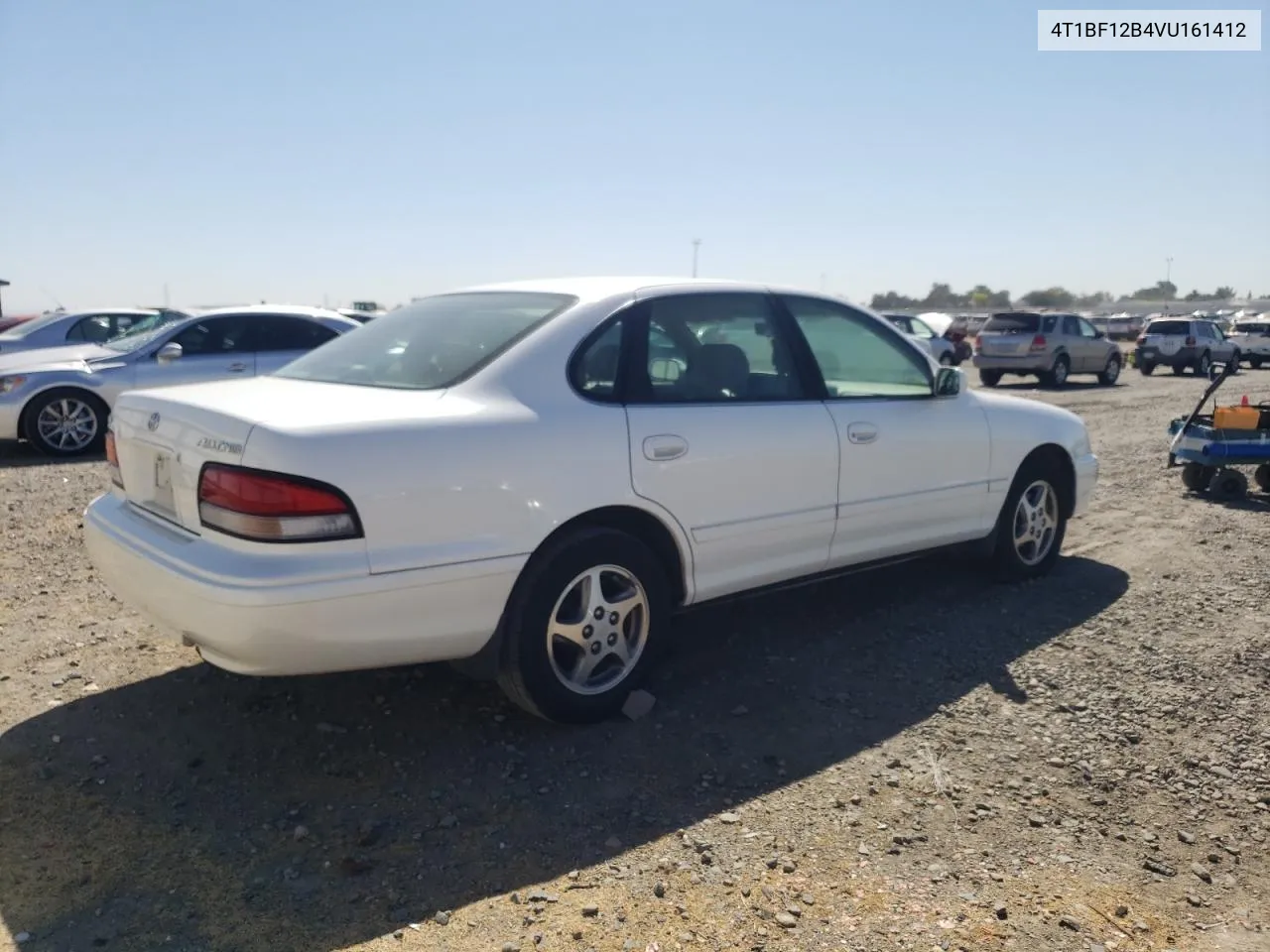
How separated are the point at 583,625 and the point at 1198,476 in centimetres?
649

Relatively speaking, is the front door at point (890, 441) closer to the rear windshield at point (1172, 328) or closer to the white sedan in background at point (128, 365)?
the white sedan in background at point (128, 365)

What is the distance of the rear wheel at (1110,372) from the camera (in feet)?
73.5

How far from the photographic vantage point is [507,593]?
136 inches

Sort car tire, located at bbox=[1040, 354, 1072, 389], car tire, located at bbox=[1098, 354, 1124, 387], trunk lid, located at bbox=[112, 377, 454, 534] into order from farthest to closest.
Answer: car tire, located at bbox=[1098, 354, 1124, 387], car tire, located at bbox=[1040, 354, 1072, 389], trunk lid, located at bbox=[112, 377, 454, 534]

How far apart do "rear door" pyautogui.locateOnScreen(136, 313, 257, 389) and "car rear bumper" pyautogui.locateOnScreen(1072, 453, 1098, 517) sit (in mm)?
7964

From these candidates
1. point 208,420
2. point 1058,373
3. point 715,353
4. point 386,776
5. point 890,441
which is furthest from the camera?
point 1058,373

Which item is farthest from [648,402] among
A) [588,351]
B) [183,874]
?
[183,874]

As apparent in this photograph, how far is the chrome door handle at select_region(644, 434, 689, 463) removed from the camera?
3.80 metres

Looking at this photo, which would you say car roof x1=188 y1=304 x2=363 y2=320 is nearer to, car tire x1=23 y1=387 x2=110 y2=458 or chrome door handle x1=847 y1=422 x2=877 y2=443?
car tire x1=23 y1=387 x2=110 y2=458

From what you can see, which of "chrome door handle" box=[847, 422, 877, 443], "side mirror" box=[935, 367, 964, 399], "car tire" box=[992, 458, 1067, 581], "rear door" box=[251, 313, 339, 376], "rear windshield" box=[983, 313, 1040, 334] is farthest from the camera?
"rear windshield" box=[983, 313, 1040, 334]

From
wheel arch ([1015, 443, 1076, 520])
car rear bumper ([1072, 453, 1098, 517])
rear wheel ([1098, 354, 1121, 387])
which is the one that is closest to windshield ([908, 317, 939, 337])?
rear wheel ([1098, 354, 1121, 387])

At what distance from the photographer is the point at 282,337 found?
11.0 metres

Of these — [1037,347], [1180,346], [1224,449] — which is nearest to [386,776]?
[1224,449]

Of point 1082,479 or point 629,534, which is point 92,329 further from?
point 1082,479
